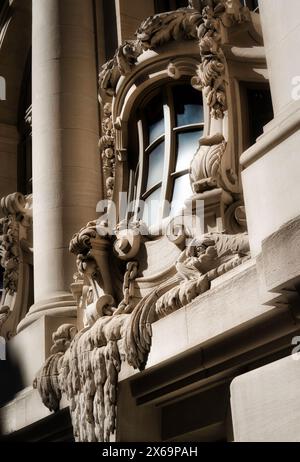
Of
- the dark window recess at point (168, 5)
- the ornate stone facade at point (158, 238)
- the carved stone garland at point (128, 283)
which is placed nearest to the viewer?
the ornate stone facade at point (158, 238)

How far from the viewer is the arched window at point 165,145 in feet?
42.6

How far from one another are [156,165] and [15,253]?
15.4 ft

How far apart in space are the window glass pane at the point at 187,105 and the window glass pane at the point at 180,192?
965mm

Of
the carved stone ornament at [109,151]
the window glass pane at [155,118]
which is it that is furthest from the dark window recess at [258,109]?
the carved stone ornament at [109,151]

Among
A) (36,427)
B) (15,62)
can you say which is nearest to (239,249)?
(36,427)

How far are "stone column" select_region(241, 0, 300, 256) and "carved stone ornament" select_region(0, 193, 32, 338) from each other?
30.0 feet

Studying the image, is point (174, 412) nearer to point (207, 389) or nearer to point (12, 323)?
point (207, 389)

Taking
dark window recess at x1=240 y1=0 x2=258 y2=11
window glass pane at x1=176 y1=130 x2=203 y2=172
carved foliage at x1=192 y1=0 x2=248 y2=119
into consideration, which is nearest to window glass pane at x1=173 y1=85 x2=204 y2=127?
window glass pane at x1=176 y1=130 x2=203 y2=172

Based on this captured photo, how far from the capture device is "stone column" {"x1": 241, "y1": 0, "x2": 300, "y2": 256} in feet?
25.8

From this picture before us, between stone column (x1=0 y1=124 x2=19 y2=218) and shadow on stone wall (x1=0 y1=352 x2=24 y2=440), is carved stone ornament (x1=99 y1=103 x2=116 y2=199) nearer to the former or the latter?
shadow on stone wall (x1=0 y1=352 x2=24 y2=440)

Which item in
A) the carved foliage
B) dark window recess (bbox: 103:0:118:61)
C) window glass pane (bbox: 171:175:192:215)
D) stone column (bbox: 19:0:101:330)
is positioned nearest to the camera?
the carved foliage

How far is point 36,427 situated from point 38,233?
3.71 metres

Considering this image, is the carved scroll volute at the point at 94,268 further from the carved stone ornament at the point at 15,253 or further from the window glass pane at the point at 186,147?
the carved stone ornament at the point at 15,253

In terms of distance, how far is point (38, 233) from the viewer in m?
15.6
